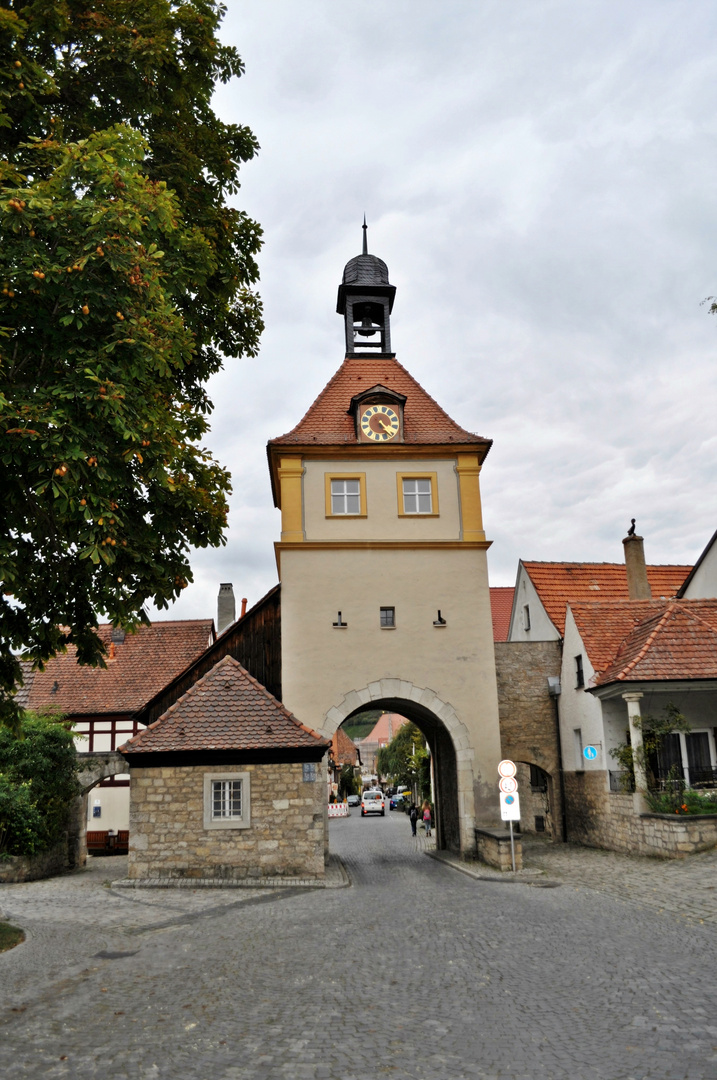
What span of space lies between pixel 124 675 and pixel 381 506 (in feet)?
44.5

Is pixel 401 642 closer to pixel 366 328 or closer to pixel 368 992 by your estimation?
pixel 366 328

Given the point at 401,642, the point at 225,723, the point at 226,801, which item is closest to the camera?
the point at 226,801

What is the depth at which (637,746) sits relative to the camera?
18516 mm

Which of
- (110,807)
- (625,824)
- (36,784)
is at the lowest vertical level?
(625,824)

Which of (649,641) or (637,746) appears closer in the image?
(637,746)

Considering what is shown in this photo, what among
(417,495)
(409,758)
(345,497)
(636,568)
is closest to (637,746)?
(636,568)

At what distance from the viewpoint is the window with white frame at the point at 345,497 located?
22.1 m

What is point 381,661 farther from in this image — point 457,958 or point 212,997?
point 212,997

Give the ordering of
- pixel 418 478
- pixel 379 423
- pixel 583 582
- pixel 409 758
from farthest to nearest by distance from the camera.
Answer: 1. pixel 409 758
2. pixel 583 582
3. pixel 379 423
4. pixel 418 478

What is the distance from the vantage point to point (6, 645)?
874 centimetres

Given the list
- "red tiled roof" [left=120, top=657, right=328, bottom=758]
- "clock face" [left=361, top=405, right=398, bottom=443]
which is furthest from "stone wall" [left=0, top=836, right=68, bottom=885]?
"clock face" [left=361, top=405, right=398, bottom=443]

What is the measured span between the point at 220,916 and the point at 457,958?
5.10 metres

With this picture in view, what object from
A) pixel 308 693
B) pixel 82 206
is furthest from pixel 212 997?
pixel 308 693

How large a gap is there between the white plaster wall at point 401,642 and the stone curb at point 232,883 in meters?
4.31
